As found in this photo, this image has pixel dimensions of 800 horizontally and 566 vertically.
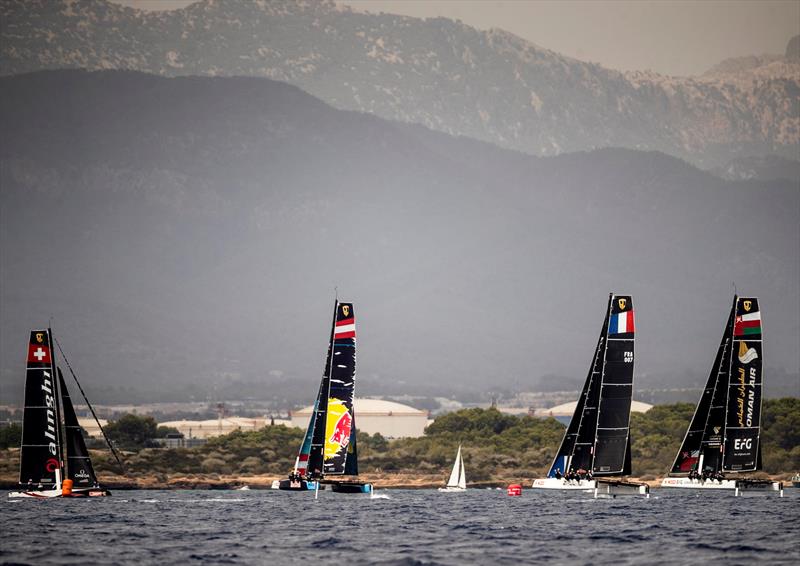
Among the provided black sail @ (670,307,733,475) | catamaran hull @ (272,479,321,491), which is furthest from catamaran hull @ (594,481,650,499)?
catamaran hull @ (272,479,321,491)

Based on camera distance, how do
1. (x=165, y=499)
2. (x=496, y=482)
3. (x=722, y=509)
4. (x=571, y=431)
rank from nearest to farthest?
(x=722, y=509) → (x=571, y=431) → (x=165, y=499) → (x=496, y=482)

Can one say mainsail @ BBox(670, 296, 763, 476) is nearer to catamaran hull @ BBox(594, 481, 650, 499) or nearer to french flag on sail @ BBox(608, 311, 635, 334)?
catamaran hull @ BBox(594, 481, 650, 499)

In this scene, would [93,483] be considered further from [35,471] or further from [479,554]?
[479,554]

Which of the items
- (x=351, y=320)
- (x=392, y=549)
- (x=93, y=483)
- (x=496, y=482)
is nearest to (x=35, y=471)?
(x=93, y=483)

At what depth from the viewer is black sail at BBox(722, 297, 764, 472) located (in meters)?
101

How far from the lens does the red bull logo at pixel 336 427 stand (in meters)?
99.4

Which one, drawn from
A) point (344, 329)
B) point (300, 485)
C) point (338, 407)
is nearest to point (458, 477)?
point (300, 485)

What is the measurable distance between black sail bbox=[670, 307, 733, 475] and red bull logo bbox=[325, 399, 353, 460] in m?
22.9

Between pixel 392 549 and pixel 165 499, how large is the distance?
5810 centimetres

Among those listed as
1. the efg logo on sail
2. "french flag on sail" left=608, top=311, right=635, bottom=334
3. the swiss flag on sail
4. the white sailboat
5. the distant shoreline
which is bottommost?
the distant shoreline

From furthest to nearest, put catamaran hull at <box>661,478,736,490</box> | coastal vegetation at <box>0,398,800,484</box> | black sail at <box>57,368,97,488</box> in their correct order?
coastal vegetation at <box>0,398,800,484</box>, catamaran hull at <box>661,478,736,490</box>, black sail at <box>57,368,97,488</box>

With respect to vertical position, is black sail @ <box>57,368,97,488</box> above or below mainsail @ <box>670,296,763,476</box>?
below

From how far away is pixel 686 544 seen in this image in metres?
68.2

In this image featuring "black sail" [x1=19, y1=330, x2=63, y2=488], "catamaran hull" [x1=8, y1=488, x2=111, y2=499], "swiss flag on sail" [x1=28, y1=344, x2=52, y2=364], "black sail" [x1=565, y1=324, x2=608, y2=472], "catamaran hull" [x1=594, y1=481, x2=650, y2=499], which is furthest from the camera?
"black sail" [x1=565, y1=324, x2=608, y2=472]
